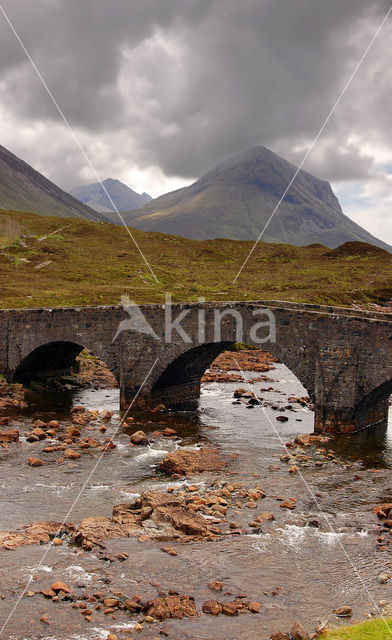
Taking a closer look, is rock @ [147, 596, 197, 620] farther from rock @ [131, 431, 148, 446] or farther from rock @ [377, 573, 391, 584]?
rock @ [131, 431, 148, 446]

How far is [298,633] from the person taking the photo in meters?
10.1

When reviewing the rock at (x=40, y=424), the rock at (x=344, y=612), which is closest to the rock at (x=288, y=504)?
the rock at (x=344, y=612)

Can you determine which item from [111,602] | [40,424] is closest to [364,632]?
[111,602]

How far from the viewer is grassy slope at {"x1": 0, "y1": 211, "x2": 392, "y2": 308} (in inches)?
1858

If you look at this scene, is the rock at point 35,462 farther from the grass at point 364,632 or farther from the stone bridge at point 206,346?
the grass at point 364,632

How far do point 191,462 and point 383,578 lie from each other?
855 cm

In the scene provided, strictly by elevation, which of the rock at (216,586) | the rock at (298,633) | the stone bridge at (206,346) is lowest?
the rock at (216,586)

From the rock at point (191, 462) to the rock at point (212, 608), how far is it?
7849 mm

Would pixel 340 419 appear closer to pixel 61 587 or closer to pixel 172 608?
pixel 172 608

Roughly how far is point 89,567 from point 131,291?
3556 centimetres

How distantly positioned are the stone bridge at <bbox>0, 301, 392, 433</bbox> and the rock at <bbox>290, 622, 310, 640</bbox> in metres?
12.4

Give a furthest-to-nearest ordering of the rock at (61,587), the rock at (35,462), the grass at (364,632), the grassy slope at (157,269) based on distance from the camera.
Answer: the grassy slope at (157,269)
the rock at (35,462)
the rock at (61,587)
the grass at (364,632)

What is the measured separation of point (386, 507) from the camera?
1588cm

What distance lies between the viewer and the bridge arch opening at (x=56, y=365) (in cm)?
3183
